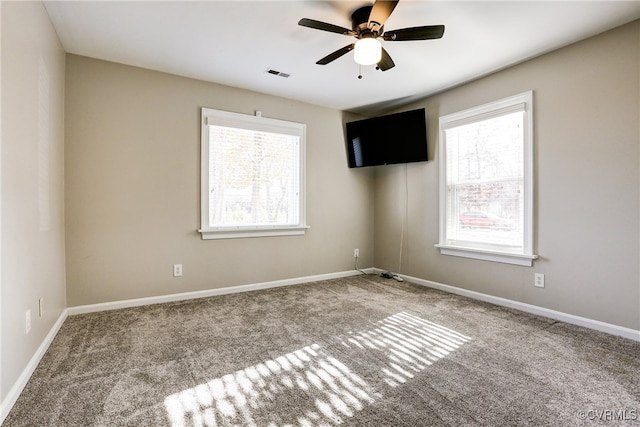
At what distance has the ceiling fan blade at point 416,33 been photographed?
2.15 m

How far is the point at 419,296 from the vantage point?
367cm

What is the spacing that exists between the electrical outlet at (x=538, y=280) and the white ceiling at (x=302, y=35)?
2.09 metres

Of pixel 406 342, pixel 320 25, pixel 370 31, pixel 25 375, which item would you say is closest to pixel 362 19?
pixel 370 31

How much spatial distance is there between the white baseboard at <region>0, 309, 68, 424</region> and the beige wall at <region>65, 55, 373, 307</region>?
67 centimetres

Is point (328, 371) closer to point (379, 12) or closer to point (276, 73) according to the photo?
point (379, 12)

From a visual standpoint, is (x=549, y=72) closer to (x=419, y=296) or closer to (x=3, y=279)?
(x=419, y=296)

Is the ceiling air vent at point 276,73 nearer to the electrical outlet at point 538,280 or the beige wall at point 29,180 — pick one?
the beige wall at point 29,180

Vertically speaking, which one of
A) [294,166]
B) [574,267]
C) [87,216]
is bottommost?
[574,267]

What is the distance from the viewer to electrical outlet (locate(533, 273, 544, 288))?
301cm

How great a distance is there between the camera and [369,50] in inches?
88.4

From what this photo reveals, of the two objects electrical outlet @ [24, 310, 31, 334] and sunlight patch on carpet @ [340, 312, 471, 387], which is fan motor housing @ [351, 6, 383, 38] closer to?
sunlight patch on carpet @ [340, 312, 471, 387]

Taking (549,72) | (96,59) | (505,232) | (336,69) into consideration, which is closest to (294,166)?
(336,69)

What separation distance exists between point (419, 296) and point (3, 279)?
138 inches

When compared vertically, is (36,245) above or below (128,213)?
below
